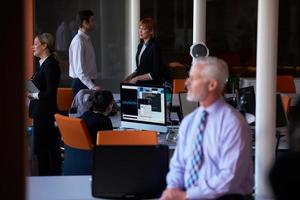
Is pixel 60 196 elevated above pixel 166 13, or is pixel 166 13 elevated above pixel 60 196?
pixel 166 13

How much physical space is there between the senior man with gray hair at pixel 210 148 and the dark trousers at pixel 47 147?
3.08 meters

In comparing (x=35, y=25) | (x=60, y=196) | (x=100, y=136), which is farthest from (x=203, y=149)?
(x=35, y=25)

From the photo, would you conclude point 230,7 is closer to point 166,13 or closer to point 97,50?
point 166,13

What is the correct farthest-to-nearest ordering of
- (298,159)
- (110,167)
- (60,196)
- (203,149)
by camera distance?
(60,196), (110,167), (203,149), (298,159)

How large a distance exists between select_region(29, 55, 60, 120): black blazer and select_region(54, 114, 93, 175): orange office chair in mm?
690

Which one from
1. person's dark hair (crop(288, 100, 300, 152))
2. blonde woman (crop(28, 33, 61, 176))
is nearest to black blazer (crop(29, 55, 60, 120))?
blonde woman (crop(28, 33, 61, 176))

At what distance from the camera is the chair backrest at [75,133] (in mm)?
4758

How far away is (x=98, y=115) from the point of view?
498 cm

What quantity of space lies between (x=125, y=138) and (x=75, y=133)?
0.62 metres

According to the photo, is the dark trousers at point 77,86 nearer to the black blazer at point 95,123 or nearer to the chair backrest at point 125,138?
the black blazer at point 95,123
